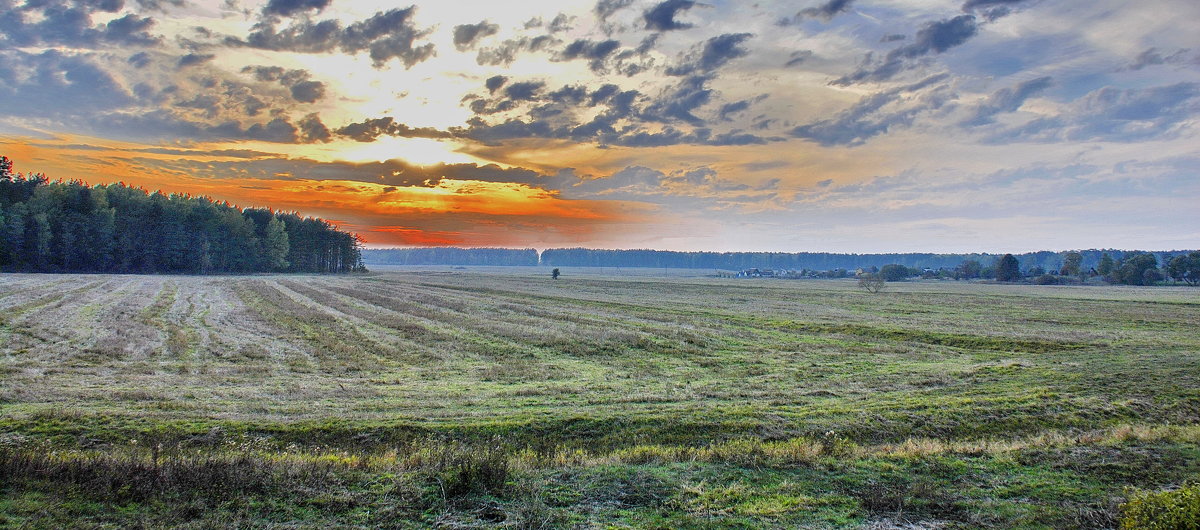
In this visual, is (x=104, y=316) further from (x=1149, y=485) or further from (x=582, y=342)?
(x=1149, y=485)

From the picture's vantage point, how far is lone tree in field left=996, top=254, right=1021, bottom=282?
148 m

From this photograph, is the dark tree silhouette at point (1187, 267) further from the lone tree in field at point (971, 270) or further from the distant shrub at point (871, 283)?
the distant shrub at point (871, 283)

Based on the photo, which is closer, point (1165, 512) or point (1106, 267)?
point (1165, 512)

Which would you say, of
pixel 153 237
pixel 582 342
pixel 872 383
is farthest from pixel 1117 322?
pixel 153 237

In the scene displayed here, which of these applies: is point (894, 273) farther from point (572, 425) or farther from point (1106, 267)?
point (572, 425)

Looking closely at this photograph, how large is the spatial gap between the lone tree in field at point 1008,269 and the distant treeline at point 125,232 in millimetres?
172406

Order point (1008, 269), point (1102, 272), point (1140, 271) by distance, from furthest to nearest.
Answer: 1. point (1102, 272)
2. point (1008, 269)
3. point (1140, 271)

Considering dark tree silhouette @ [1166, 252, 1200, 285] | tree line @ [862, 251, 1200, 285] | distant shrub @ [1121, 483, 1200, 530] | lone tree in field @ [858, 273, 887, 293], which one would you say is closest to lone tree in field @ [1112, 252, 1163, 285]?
tree line @ [862, 251, 1200, 285]

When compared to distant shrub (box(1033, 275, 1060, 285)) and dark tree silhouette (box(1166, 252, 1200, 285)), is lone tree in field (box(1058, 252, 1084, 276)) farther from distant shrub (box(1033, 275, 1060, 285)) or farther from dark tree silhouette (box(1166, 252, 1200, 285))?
distant shrub (box(1033, 275, 1060, 285))

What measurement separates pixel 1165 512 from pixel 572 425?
1032cm

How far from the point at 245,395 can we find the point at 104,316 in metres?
25.6

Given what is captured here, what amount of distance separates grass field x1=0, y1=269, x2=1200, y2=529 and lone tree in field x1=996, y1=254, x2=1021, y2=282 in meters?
135

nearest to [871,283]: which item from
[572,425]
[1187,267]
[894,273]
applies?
[894,273]

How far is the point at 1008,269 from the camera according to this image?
14888cm
